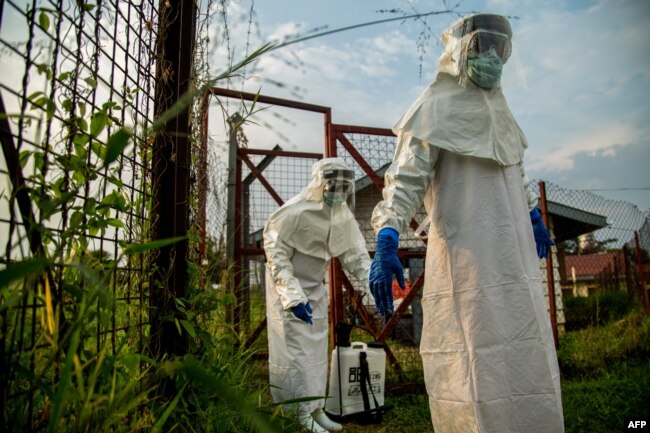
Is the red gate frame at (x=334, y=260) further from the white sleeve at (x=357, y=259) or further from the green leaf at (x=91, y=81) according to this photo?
the green leaf at (x=91, y=81)

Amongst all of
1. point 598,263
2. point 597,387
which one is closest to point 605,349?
point 597,387

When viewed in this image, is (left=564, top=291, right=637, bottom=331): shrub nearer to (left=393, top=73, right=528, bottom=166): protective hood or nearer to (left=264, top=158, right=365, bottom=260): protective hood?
(left=264, top=158, right=365, bottom=260): protective hood

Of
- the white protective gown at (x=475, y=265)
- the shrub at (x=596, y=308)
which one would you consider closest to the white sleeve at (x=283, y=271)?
the white protective gown at (x=475, y=265)

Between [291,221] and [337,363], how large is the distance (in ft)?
4.04

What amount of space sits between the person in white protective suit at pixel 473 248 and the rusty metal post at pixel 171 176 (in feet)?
3.08

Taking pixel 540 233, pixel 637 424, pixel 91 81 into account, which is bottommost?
pixel 637 424

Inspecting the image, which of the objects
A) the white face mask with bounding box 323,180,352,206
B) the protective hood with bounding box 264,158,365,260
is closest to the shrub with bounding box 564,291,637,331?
the protective hood with bounding box 264,158,365,260

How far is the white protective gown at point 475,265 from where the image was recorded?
1.85m

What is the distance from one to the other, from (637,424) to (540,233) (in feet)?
5.34

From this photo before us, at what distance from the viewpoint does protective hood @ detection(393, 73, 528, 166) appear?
2115 millimetres

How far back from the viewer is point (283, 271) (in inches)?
133

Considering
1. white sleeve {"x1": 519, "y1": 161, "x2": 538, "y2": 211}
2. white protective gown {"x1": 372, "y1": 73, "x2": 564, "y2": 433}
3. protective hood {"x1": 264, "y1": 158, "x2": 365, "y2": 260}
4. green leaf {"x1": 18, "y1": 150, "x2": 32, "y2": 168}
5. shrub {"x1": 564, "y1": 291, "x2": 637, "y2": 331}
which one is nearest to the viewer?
green leaf {"x1": 18, "y1": 150, "x2": 32, "y2": 168}

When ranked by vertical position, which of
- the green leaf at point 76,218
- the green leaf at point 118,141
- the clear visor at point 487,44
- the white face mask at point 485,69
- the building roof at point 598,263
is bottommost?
the building roof at point 598,263

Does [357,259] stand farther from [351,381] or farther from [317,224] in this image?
[351,381]
